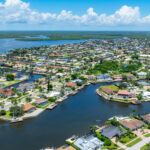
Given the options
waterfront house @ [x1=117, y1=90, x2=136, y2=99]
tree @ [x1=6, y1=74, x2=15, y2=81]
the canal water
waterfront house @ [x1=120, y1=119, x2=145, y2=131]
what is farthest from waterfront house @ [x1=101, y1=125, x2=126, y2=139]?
tree @ [x1=6, y1=74, x2=15, y2=81]

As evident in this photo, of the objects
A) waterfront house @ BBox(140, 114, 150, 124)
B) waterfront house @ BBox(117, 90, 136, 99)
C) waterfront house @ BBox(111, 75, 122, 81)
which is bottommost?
waterfront house @ BBox(140, 114, 150, 124)

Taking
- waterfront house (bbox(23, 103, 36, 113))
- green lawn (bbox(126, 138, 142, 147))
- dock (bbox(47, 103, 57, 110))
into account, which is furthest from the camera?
dock (bbox(47, 103, 57, 110))

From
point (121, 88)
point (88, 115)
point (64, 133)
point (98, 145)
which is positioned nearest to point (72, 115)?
point (88, 115)

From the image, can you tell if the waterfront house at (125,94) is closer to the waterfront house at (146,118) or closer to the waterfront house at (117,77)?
the waterfront house at (146,118)

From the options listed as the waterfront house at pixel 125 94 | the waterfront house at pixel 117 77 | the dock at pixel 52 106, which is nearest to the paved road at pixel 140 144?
the waterfront house at pixel 125 94

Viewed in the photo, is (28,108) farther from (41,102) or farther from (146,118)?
(146,118)

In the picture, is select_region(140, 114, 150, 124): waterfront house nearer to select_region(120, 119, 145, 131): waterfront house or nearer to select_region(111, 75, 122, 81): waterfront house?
select_region(120, 119, 145, 131): waterfront house
